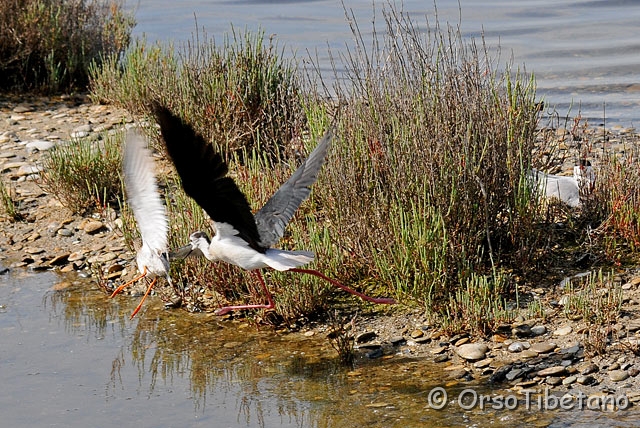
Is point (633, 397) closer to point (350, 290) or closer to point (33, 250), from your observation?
point (350, 290)

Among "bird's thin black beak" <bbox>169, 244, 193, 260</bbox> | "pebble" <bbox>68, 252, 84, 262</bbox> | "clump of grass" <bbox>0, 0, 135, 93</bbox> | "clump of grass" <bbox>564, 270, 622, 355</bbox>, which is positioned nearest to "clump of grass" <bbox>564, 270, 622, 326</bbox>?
"clump of grass" <bbox>564, 270, 622, 355</bbox>

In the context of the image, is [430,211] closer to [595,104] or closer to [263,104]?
[263,104]

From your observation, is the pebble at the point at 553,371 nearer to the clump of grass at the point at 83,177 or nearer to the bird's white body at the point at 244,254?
the bird's white body at the point at 244,254

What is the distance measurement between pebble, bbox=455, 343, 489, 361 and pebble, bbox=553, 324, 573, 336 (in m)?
0.39

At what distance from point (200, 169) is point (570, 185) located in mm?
2918

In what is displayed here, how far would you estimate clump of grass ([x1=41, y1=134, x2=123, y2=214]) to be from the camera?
7391 mm

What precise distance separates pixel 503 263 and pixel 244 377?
5.85 ft

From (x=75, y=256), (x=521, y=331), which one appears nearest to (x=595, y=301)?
(x=521, y=331)

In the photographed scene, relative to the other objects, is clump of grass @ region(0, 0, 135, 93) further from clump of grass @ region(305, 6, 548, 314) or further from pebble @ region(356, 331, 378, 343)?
pebble @ region(356, 331, 378, 343)

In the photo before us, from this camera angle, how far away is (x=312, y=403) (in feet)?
15.4

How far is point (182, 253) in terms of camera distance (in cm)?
578

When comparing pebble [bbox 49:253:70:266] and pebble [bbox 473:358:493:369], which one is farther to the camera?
pebble [bbox 49:253:70:266]

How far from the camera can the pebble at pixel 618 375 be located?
4521mm

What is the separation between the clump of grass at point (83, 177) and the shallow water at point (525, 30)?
2758 mm
